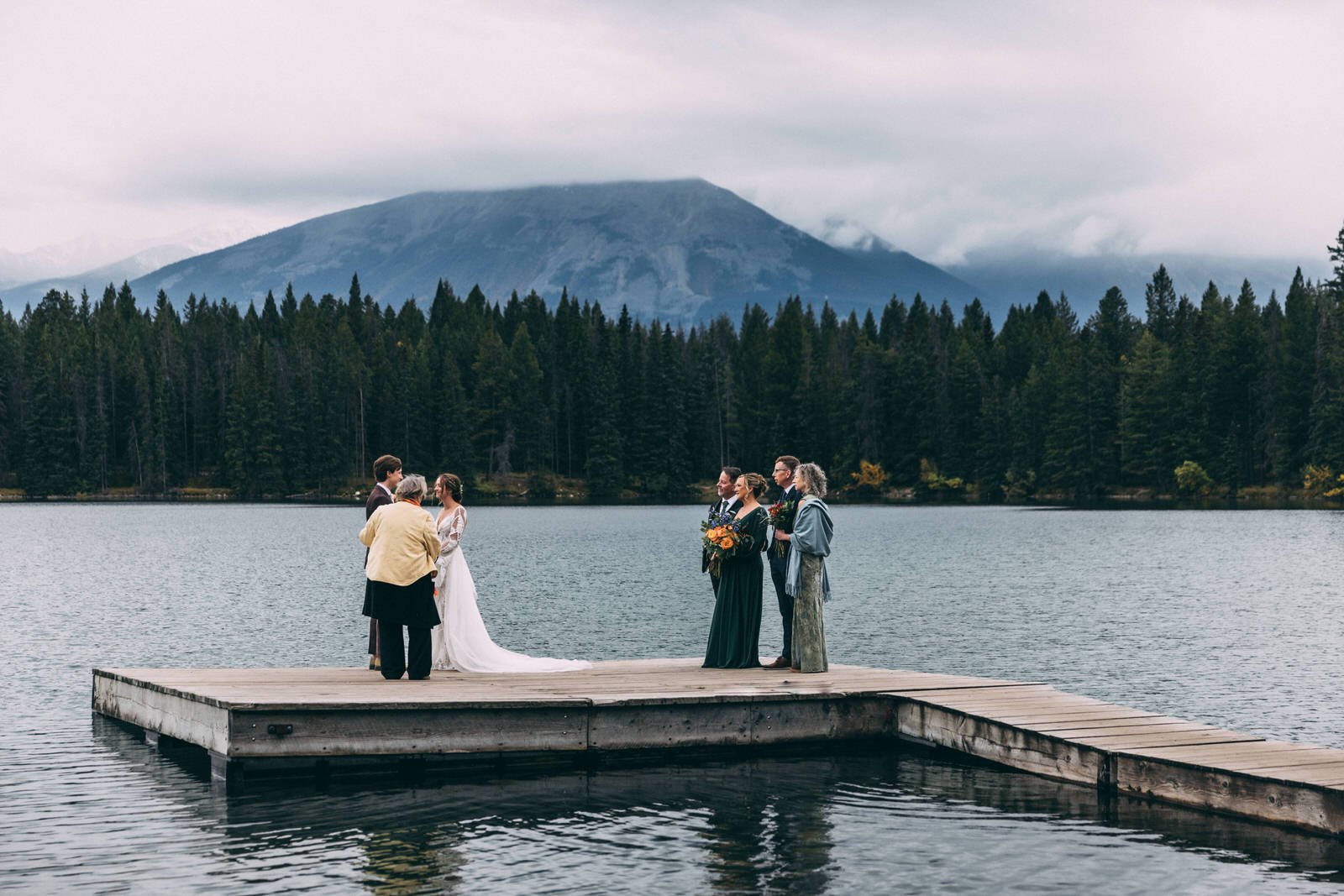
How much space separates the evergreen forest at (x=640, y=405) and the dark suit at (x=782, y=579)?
117m

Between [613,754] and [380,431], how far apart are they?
5506 inches

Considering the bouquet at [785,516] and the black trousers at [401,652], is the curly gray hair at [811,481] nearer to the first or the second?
the bouquet at [785,516]

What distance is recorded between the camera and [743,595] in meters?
19.9

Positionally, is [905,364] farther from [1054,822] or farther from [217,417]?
[1054,822]

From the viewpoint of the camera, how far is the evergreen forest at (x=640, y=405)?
134875mm

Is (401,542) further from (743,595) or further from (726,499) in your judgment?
(743,595)

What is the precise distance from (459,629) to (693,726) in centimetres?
404

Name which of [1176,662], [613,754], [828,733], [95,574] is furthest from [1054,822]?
[95,574]

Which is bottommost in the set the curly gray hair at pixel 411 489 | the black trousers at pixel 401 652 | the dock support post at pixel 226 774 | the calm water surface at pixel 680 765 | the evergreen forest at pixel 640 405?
the calm water surface at pixel 680 765

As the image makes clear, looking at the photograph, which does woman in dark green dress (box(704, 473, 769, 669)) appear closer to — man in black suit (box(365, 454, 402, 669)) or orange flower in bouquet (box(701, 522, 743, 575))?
orange flower in bouquet (box(701, 522, 743, 575))

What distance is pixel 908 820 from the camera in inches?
605

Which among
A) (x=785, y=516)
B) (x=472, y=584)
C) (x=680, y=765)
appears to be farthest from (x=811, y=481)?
(x=472, y=584)

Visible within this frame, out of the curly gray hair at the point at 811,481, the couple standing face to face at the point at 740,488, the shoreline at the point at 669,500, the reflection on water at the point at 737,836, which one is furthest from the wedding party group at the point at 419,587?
the shoreline at the point at 669,500

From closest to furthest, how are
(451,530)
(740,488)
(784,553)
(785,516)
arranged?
(451,530) < (740,488) < (785,516) < (784,553)
